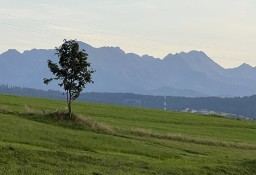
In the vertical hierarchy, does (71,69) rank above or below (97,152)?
above

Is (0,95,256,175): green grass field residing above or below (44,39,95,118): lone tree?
below

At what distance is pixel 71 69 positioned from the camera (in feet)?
152

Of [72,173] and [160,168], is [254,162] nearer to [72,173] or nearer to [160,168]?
[160,168]

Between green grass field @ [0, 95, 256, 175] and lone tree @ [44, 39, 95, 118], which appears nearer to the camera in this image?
green grass field @ [0, 95, 256, 175]

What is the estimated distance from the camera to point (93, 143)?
32688 millimetres

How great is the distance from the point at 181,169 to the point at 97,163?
5021mm

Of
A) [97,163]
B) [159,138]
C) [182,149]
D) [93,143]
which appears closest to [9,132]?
[93,143]

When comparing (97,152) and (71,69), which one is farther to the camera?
(71,69)

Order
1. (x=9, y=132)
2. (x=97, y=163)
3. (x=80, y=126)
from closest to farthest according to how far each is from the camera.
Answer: (x=97, y=163) < (x=9, y=132) < (x=80, y=126)

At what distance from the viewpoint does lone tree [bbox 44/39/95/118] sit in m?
46.0

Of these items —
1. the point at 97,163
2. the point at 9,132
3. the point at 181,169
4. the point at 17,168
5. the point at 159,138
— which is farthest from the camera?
the point at 159,138

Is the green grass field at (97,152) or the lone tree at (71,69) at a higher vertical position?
the lone tree at (71,69)

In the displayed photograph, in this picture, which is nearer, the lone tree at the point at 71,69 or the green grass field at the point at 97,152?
the green grass field at the point at 97,152

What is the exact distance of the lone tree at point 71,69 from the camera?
46031mm
